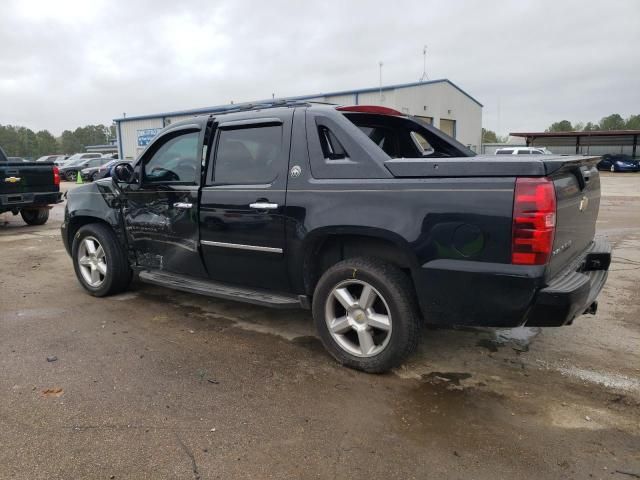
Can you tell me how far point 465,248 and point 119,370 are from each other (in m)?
2.55

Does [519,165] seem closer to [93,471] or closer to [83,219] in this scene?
[93,471]

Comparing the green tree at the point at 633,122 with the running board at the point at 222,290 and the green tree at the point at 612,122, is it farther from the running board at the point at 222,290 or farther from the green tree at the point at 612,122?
the running board at the point at 222,290

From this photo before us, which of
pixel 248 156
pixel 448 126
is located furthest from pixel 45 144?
pixel 248 156

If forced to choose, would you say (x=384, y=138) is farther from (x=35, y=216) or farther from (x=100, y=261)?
(x=35, y=216)

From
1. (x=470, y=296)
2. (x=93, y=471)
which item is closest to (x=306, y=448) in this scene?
(x=93, y=471)

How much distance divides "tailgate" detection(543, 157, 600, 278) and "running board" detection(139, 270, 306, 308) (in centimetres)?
182

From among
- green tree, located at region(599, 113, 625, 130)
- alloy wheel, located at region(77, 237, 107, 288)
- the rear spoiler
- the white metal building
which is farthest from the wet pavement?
green tree, located at region(599, 113, 625, 130)

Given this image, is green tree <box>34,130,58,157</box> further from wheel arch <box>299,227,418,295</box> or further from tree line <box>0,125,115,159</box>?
wheel arch <box>299,227,418,295</box>

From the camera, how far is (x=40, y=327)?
4531 millimetres

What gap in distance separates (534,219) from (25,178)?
10.6m

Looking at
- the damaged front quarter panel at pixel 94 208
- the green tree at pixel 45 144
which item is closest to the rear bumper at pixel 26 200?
the damaged front quarter panel at pixel 94 208

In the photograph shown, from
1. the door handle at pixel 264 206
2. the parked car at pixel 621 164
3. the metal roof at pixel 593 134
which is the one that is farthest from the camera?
the metal roof at pixel 593 134

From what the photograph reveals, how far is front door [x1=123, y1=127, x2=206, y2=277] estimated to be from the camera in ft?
14.3

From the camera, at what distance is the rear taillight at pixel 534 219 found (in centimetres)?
275
